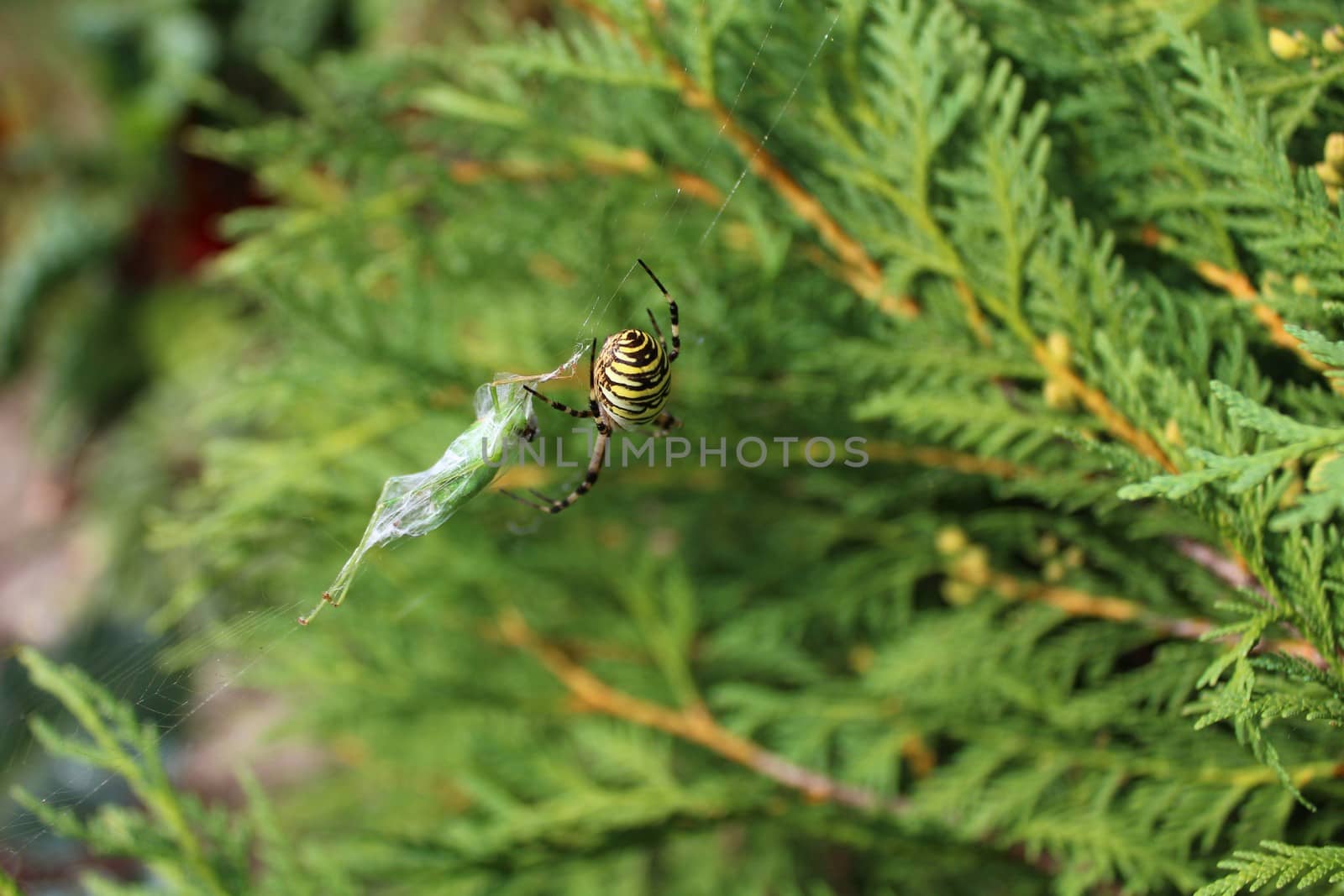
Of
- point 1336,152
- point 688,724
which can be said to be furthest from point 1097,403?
point 688,724

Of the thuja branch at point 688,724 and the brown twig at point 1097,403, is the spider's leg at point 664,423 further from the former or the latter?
the thuja branch at point 688,724

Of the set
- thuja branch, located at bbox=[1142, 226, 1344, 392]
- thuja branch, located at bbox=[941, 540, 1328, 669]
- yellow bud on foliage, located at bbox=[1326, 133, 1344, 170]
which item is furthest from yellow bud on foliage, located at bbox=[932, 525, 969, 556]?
yellow bud on foliage, located at bbox=[1326, 133, 1344, 170]

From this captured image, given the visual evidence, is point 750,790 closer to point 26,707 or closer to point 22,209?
point 26,707

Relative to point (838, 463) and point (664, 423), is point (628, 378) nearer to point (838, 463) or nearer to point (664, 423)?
point (664, 423)

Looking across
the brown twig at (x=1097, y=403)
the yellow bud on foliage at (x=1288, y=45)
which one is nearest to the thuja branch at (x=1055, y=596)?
the brown twig at (x=1097, y=403)

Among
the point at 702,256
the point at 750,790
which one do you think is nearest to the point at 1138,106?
the point at 702,256
